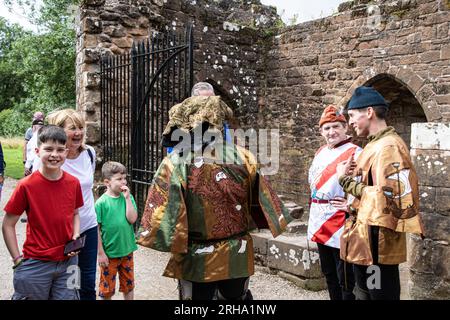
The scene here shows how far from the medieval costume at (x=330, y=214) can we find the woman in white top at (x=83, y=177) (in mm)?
1583

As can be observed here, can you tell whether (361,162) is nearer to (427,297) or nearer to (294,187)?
(427,297)

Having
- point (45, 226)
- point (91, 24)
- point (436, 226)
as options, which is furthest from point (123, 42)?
Answer: point (436, 226)

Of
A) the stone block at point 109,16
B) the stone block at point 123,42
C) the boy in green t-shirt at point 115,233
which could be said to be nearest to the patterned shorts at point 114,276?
the boy in green t-shirt at point 115,233

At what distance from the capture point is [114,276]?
342cm

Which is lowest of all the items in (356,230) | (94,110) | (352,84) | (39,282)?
(39,282)

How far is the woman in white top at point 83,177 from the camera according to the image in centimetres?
301

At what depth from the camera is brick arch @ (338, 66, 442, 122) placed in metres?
7.01

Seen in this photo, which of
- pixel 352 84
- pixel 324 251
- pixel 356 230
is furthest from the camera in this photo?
pixel 352 84

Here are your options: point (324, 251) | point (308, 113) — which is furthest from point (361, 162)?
point (308, 113)

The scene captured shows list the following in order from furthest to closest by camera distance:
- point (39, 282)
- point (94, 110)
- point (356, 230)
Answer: point (94, 110) < point (356, 230) < point (39, 282)

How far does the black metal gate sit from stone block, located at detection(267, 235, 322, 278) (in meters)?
1.82

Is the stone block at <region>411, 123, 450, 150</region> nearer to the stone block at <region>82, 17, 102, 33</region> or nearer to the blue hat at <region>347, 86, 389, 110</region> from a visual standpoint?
the blue hat at <region>347, 86, 389, 110</region>

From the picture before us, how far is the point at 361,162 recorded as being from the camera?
285cm
